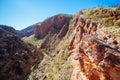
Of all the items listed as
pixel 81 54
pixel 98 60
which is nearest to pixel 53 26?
pixel 81 54

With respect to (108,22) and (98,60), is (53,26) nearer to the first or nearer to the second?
(108,22)

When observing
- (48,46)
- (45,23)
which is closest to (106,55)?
(48,46)

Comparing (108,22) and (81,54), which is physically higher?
(108,22)

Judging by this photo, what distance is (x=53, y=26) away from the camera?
331 ft

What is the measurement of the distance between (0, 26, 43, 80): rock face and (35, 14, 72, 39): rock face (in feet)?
95.8

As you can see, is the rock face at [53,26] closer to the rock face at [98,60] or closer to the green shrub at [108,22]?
the green shrub at [108,22]

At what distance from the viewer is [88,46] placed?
20250 millimetres

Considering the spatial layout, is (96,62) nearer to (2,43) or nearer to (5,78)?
(5,78)

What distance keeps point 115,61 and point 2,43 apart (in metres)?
→ 55.4

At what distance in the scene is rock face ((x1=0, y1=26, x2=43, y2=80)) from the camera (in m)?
54.4

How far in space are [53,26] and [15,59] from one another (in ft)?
148

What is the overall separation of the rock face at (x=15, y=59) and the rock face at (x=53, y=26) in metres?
29.2

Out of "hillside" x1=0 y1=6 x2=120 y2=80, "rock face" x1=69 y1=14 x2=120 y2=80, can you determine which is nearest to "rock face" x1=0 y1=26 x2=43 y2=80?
"hillside" x1=0 y1=6 x2=120 y2=80

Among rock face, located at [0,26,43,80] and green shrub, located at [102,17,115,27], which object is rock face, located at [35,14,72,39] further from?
green shrub, located at [102,17,115,27]
